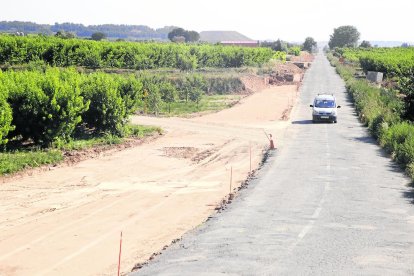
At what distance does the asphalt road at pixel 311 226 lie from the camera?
1360 centimetres

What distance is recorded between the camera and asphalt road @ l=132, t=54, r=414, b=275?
1360 centimetres

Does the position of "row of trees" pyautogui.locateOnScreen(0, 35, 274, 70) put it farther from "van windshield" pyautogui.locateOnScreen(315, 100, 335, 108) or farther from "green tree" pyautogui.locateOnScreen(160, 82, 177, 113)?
"van windshield" pyautogui.locateOnScreen(315, 100, 335, 108)

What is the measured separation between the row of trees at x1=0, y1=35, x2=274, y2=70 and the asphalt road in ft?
133

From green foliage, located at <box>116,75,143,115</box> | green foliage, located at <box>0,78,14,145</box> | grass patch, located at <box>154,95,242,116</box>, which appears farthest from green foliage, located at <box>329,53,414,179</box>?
green foliage, located at <box>0,78,14,145</box>

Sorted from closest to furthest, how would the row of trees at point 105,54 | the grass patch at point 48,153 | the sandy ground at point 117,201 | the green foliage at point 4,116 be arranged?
the sandy ground at point 117,201
the grass patch at point 48,153
the green foliage at point 4,116
the row of trees at point 105,54

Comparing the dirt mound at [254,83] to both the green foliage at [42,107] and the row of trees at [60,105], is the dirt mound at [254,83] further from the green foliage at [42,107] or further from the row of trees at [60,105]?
the green foliage at [42,107]

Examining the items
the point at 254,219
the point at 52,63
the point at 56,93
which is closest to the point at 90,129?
the point at 56,93

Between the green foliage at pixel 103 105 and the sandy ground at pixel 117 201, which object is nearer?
the sandy ground at pixel 117 201

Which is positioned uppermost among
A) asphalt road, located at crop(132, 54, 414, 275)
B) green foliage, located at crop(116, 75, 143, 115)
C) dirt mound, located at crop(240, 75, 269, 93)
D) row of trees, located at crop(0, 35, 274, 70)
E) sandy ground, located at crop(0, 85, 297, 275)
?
row of trees, located at crop(0, 35, 274, 70)

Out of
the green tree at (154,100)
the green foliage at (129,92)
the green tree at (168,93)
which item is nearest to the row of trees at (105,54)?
the green tree at (168,93)

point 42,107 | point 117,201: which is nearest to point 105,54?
point 42,107

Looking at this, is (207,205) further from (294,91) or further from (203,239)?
(294,91)

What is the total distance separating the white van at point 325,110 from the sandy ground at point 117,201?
6387 millimetres

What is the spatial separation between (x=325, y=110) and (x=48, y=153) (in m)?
21.7
